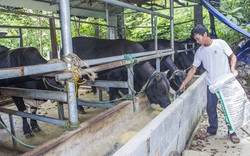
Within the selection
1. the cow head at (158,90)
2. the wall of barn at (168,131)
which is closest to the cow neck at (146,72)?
the cow head at (158,90)

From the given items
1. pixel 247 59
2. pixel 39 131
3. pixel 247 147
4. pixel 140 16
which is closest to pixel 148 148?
pixel 247 147

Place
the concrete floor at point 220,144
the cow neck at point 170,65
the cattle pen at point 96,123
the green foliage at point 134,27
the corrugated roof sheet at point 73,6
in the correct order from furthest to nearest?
the green foliage at point 134,27 → the corrugated roof sheet at point 73,6 → the cow neck at point 170,65 → the concrete floor at point 220,144 → the cattle pen at point 96,123

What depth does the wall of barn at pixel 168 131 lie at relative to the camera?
187 centimetres

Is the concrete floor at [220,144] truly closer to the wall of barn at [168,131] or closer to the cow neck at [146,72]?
Result: the wall of barn at [168,131]

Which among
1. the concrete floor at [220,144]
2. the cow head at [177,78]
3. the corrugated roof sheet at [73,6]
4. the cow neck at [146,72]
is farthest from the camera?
the corrugated roof sheet at [73,6]

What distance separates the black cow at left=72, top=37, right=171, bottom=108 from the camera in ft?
13.1

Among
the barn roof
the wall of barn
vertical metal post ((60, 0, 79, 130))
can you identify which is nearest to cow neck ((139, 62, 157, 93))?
the wall of barn

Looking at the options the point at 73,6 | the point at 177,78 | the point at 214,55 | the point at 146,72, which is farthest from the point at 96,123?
the point at 73,6

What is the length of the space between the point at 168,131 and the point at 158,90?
4.88 ft

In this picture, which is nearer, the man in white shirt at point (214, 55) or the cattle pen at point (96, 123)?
the cattle pen at point (96, 123)

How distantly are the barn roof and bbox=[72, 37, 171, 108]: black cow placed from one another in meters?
1.10

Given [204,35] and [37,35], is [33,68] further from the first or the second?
[37,35]

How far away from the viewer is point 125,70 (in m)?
4.62

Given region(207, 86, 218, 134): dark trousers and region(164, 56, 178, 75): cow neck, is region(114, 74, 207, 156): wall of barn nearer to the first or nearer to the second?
region(207, 86, 218, 134): dark trousers
